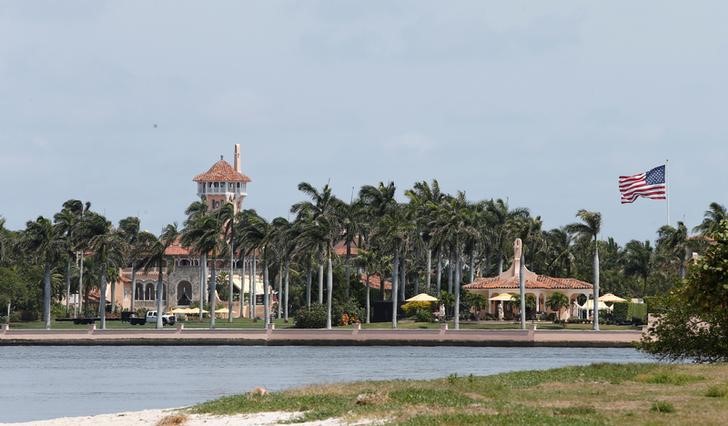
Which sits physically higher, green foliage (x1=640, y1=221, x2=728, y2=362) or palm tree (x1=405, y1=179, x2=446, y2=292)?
palm tree (x1=405, y1=179, x2=446, y2=292)

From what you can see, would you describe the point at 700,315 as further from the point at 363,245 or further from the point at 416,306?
the point at 363,245

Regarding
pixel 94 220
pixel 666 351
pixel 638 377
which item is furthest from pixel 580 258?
pixel 638 377

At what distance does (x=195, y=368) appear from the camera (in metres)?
86.9

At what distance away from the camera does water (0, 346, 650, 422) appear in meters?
60.1

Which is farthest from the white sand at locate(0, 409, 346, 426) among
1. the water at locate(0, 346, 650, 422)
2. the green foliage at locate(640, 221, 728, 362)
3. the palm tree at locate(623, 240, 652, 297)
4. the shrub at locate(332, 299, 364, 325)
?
the palm tree at locate(623, 240, 652, 297)

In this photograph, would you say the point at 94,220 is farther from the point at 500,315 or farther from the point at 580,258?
the point at 580,258

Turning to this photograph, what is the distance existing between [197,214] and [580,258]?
1772 inches

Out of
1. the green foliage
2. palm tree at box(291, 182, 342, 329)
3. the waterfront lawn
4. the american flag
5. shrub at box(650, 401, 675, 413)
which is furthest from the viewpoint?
palm tree at box(291, 182, 342, 329)

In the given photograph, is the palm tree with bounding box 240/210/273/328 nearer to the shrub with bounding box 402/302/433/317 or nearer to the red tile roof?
the shrub with bounding box 402/302/433/317

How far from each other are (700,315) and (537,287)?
85.7m

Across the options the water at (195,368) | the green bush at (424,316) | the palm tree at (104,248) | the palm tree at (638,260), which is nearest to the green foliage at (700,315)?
the water at (195,368)

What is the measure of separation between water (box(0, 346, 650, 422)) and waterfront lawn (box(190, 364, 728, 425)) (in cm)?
1527

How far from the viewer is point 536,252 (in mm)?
159250

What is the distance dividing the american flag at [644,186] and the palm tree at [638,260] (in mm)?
67532
